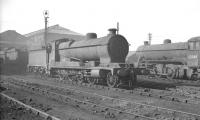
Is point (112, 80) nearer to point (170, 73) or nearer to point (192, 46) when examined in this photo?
point (192, 46)

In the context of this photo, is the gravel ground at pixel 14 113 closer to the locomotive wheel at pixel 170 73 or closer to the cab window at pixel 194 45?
the cab window at pixel 194 45

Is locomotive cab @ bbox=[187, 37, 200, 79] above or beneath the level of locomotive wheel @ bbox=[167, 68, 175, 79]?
above

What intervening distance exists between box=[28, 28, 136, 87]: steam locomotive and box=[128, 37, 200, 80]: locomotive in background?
5.16ft

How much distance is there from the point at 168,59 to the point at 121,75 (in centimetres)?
904

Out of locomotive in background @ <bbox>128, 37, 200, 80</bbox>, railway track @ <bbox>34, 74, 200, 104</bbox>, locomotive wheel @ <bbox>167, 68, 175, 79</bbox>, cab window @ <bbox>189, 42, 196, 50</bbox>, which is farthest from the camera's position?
locomotive wheel @ <bbox>167, 68, 175, 79</bbox>

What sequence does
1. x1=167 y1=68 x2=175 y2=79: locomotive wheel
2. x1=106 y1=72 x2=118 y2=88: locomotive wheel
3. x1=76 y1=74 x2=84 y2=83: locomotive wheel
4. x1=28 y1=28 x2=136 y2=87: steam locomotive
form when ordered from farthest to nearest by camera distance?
x1=167 y1=68 x2=175 y2=79: locomotive wheel → x1=76 y1=74 x2=84 y2=83: locomotive wheel → x1=28 y1=28 x2=136 y2=87: steam locomotive → x1=106 y1=72 x2=118 y2=88: locomotive wheel

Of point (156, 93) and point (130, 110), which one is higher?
point (156, 93)

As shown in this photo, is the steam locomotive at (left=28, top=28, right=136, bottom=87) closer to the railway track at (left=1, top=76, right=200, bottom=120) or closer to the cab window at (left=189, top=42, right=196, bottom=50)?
the railway track at (left=1, top=76, right=200, bottom=120)

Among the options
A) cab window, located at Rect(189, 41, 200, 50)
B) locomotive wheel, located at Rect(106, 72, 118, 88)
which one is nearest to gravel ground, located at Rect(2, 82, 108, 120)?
locomotive wheel, located at Rect(106, 72, 118, 88)

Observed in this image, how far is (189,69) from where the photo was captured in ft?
58.7

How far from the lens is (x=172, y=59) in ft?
65.9

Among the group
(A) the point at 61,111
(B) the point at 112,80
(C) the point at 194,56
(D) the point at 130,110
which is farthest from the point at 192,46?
(A) the point at 61,111

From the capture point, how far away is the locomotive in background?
56.8ft

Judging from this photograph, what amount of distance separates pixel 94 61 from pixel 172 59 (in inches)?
336
